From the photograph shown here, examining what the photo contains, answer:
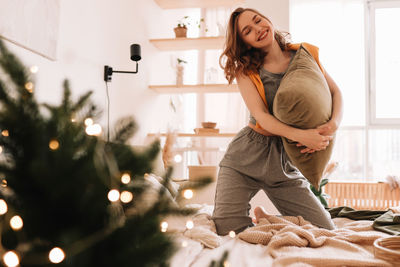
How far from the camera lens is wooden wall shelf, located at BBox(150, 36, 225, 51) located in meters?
3.03

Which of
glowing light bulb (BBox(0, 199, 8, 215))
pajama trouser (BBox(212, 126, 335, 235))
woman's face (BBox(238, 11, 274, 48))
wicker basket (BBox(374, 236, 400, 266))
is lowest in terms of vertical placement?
wicker basket (BBox(374, 236, 400, 266))

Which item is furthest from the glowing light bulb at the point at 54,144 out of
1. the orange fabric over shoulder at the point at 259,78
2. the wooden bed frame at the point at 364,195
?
the wooden bed frame at the point at 364,195

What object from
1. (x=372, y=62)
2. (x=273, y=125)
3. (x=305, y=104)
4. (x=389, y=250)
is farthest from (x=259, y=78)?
(x=372, y=62)

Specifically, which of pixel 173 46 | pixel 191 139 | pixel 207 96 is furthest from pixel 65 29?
pixel 207 96

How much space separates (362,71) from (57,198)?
4.69 meters

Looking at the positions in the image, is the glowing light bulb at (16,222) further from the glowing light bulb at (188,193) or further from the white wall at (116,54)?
the white wall at (116,54)

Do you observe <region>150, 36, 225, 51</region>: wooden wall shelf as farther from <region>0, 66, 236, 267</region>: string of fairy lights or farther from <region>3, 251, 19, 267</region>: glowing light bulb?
<region>3, 251, 19, 267</region>: glowing light bulb

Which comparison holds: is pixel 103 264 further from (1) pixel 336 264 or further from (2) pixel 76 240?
(1) pixel 336 264

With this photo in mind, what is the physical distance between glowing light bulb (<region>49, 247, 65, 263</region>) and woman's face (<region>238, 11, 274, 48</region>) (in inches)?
60.8

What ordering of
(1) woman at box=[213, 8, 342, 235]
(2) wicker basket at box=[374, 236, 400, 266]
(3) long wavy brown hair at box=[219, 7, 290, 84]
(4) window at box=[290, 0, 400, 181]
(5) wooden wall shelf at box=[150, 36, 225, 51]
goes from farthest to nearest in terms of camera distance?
(4) window at box=[290, 0, 400, 181] → (5) wooden wall shelf at box=[150, 36, 225, 51] → (3) long wavy brown hair at box=[219, 7, 290, 84] → (1) woman at box=[213, 8, 342, 235] → (2) wicker basket at box=[374, 236, 400, 266]

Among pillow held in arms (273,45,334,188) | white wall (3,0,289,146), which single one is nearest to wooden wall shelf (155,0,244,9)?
white wall (3,0,289,146)

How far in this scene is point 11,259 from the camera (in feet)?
1.20

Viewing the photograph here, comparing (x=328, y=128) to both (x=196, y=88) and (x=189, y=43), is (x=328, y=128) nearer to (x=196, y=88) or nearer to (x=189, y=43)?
(x=196, y=88)

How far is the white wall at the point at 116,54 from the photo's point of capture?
6.08ft
